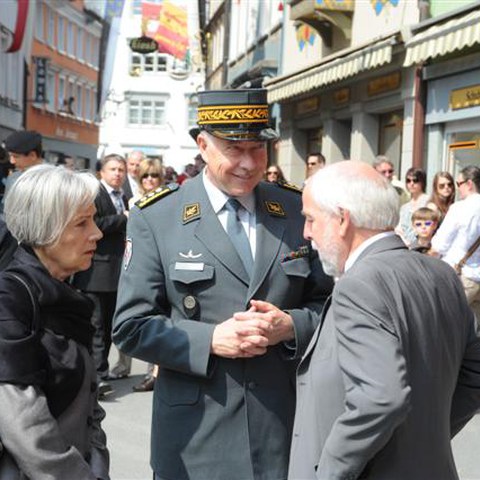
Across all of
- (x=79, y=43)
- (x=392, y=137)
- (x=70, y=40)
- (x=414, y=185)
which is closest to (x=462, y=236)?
(x=414, y=185)

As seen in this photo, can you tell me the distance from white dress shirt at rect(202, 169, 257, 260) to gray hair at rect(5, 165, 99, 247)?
68 cm

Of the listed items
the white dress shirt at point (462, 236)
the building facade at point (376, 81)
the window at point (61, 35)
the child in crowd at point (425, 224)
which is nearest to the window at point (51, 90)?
the window at point (61, 35)

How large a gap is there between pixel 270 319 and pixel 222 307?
0.79 feet

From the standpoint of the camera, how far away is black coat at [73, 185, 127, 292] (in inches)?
305

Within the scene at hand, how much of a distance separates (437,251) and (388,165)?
2249mm

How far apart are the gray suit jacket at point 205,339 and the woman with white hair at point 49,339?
0.32 m

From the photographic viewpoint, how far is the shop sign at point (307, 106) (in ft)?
61.0

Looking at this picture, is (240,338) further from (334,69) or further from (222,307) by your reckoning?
(334,69)

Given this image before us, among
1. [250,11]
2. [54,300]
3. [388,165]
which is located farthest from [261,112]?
[250,11]

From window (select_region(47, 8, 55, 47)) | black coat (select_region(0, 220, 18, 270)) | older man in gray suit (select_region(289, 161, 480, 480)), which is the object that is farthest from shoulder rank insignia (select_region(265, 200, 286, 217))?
window (select_region(47, 8, 55, 47))

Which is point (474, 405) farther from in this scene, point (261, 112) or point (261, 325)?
point (261, 112)

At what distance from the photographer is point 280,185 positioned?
3.66 metres

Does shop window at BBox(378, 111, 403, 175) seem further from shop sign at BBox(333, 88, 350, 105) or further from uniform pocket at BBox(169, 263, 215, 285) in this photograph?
uniform pocket at BBox(169, 263, 215, 285)

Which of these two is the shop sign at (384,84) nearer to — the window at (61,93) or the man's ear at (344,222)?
the man's ear at (344,222)
